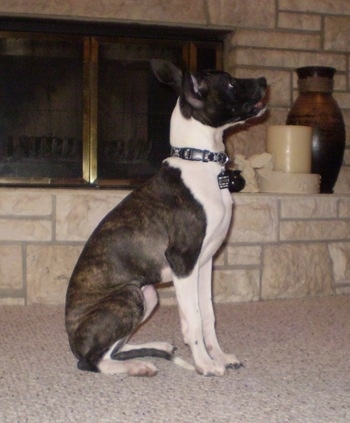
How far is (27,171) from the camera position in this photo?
3.53 meters

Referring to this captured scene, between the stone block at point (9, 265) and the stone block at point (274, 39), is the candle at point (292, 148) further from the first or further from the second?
the stone block at point (9, 265)

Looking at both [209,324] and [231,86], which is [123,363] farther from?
[231,86]

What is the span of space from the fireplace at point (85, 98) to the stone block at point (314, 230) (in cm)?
91

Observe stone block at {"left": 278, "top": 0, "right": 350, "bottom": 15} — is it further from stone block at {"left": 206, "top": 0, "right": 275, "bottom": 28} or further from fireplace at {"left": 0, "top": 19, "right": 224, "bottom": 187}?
fireplace at {"left": 0, "top": 19, "right": 224, "bottom": 187}

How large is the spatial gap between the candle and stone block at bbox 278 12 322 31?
65 cm

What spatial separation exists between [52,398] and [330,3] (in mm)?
2769

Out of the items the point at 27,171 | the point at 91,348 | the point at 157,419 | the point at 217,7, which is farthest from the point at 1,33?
the point at 157,419

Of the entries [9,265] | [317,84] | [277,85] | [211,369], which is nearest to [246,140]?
[277,85]

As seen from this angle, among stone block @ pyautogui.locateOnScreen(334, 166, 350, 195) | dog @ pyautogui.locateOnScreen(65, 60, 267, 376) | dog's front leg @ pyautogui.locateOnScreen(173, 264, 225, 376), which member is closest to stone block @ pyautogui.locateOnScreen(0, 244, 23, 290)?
dog @ pyautogui.locateOnScreen(65, 60, 267, 376)

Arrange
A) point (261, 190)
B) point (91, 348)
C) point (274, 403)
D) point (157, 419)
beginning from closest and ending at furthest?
1. point (157, 419)
2. point (274, 403)
3. point (91, 348)
4. point (261, 190)

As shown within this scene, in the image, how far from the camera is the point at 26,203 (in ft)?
9.50

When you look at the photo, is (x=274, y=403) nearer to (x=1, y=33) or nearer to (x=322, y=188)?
(x=322, y=188)

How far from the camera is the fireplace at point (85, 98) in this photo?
353 centimetres

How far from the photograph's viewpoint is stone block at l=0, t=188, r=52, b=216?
2.88 m
